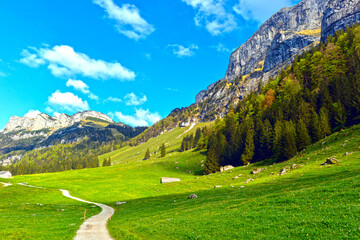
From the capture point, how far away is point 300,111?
3248 inches

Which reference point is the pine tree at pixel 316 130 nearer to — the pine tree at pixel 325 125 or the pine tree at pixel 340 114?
the pine tree at pixel 325 125

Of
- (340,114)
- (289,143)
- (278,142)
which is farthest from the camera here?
(278,142)

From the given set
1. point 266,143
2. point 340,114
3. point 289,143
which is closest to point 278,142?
point 289,143

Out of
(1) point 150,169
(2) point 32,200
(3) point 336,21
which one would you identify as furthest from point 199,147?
(3) point 336,21

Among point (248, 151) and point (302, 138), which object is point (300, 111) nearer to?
point (302, 138)

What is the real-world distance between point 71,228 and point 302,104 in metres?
95.6

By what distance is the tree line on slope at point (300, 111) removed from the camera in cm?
6781

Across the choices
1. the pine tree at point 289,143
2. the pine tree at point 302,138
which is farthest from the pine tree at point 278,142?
the pine tree at point 302,138

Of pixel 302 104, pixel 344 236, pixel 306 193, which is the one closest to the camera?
pixel 344 236

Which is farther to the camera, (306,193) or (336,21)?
(336,21)

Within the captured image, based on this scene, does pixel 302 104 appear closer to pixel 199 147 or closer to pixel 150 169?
pixel 199 147

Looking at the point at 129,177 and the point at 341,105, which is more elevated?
the point at 341,105

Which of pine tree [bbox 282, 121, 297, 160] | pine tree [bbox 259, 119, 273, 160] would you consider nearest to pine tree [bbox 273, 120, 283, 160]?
pine tree [bbox 282, 121, 297, 160]

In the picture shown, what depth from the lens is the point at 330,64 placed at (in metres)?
98.1
